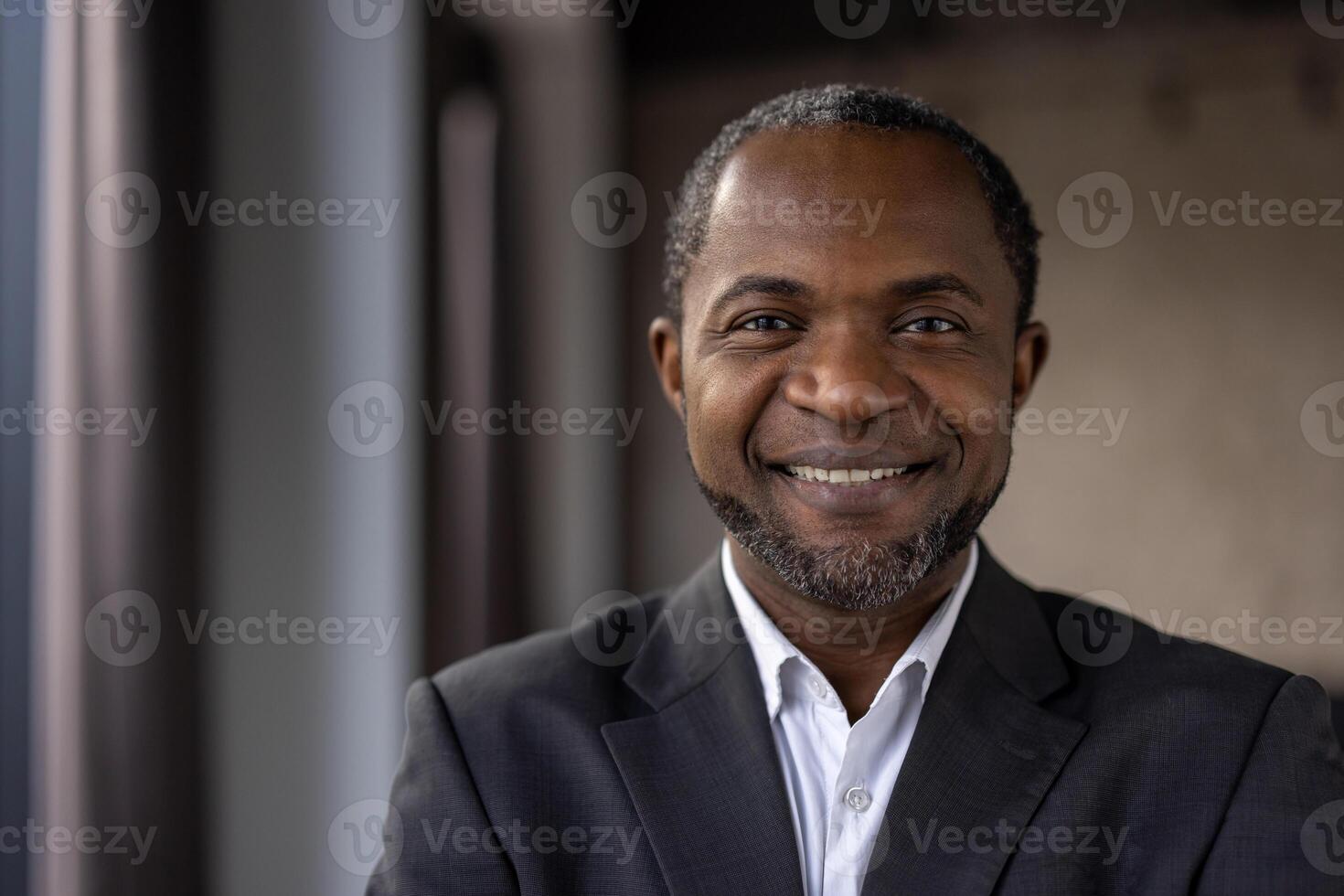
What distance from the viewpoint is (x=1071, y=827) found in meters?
1.20

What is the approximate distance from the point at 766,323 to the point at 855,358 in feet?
0.42

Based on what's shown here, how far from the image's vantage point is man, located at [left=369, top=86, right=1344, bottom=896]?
1202 millimetres

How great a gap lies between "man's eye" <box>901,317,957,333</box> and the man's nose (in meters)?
0.04

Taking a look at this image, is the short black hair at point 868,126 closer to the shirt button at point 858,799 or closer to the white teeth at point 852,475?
the white teeth at point 852,475

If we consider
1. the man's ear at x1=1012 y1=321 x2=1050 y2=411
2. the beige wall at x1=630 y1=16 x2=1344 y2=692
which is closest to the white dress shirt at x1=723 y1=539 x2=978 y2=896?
the man's ear at x1=1012 y1=321 x2=1050 y2=411

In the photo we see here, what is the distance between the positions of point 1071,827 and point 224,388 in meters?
1.43

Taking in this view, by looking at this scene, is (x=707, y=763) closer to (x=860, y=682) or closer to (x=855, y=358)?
(x=860, y=682)

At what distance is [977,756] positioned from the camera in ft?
4.14

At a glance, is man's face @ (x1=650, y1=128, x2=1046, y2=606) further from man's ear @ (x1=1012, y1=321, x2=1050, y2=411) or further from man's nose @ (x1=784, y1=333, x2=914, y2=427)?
man's ear @ (x1=1012, y1=321, x2=1050, y2=411)

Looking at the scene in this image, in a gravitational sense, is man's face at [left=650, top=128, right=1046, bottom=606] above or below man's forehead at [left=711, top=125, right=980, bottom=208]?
below

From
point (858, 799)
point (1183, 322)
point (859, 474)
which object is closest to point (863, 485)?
point (859, 474)

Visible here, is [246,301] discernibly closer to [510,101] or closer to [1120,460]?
[510,101]

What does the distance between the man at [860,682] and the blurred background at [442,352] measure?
579mm

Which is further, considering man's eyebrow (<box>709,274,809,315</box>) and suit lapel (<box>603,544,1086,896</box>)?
man's eyebrow (<box>709,274,809,315</box>)
